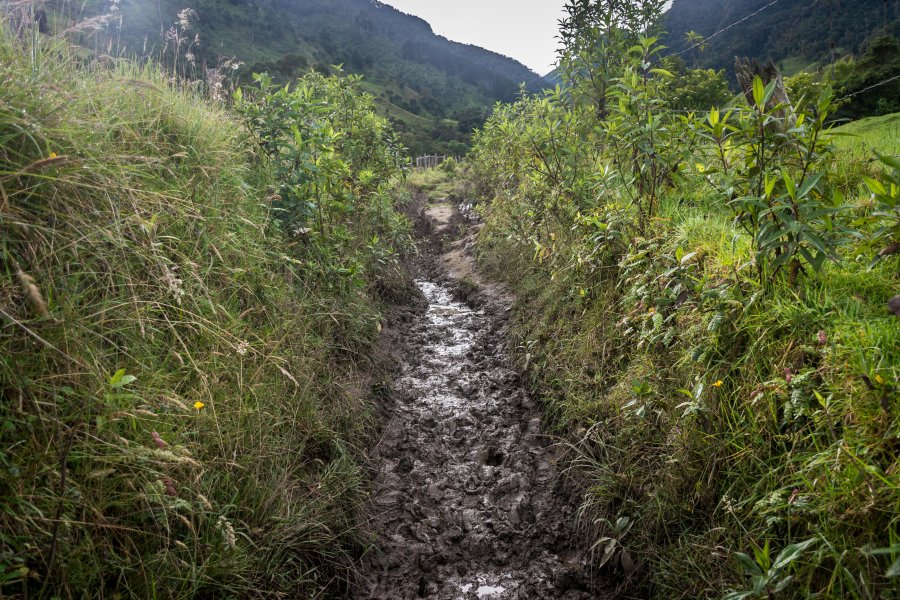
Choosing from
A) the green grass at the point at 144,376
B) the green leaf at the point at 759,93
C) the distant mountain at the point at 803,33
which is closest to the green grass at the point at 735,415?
the green leaf at the point at 759,93

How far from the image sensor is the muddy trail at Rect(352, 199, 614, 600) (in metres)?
2.90

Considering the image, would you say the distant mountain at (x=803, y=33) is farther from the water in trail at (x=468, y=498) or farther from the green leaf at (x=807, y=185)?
the green leaf at (x=807, y=185)

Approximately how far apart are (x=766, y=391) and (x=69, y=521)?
9.75 ft

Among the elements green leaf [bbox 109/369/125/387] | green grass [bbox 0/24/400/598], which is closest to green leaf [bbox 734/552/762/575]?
green grass [bbox 0/24/400/598]

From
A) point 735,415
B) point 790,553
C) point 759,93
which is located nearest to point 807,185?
point 759,93

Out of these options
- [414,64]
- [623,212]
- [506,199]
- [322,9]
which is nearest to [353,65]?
[414,64]

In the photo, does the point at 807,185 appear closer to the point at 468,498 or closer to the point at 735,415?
the point at 735,415

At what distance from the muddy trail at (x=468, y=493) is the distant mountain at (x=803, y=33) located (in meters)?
66.3

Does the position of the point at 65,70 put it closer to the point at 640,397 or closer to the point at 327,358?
the point at 327,358

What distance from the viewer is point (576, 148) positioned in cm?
588

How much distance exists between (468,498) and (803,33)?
97.3m

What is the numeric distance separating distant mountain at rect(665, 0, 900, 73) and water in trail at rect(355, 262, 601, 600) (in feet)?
219

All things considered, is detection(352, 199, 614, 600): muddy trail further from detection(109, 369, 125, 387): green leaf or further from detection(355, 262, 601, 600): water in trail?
detection(109, 369, 125, 387): green leaf

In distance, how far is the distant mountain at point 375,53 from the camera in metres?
48.8
